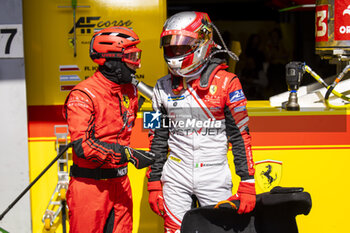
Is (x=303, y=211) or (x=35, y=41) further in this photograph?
(x=35, y=41)

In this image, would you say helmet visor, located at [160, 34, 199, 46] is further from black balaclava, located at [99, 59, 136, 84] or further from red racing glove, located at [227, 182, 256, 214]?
red racing glove, located at [227, 182, 256, 214]

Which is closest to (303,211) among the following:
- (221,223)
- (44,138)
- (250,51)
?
(221,223)

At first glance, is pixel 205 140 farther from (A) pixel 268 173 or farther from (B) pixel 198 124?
(A) pixel 268 173

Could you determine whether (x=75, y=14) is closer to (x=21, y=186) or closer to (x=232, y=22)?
(x=21, y=186)

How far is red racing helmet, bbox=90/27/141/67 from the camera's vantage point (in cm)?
274

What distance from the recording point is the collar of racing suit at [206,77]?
2.74m

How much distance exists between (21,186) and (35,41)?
105cm

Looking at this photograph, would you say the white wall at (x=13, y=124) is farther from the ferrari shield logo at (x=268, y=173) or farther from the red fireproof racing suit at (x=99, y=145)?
the ferrari shield logo at (x=268, y=173)

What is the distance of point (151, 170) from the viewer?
2.89 metres

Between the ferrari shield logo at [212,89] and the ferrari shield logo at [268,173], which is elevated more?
the ferrari shield logo at [212,89]

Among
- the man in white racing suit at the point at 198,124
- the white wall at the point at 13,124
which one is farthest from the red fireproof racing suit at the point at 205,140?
the white wall at the point at 13,124

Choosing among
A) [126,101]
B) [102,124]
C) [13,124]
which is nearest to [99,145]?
[102,124]

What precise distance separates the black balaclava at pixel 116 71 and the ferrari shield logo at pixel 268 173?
3.94ft

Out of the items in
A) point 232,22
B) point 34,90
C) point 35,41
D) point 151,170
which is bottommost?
point 151,170
